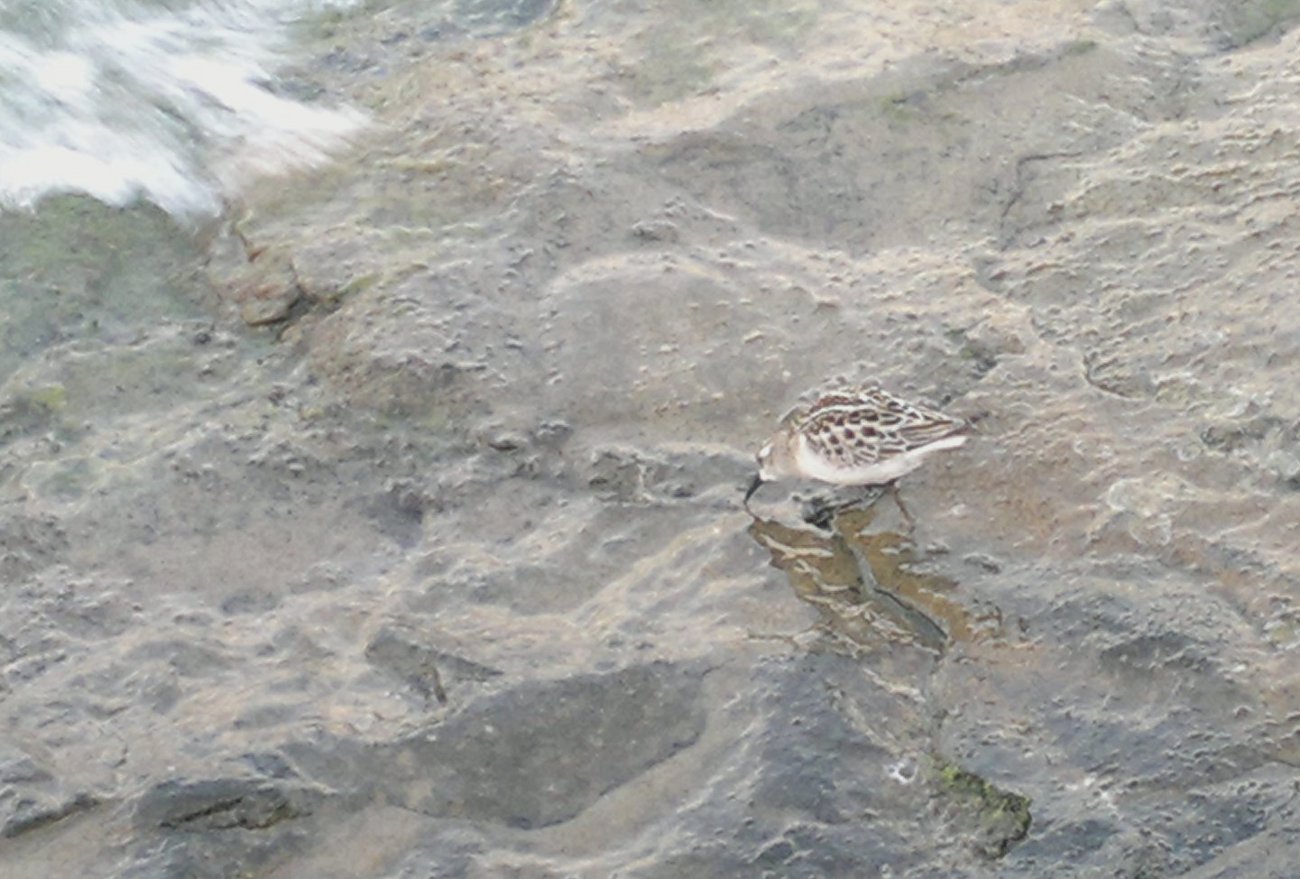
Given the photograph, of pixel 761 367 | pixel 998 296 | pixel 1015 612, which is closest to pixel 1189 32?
pixel 998 296

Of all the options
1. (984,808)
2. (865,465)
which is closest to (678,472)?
(865,465)

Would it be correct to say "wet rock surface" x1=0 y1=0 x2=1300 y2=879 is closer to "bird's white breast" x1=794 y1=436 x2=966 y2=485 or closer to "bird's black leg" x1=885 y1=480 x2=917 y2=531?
"bird's black leg" x1=885 y1=480 x2=917 y2=531

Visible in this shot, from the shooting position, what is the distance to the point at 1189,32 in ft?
26.1

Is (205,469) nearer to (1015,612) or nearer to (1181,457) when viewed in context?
(1015,612)

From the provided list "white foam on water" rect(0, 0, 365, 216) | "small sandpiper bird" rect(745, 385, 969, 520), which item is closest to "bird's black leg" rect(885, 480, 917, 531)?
"small sandpiper bird" rect(745, 385, 969, 520)

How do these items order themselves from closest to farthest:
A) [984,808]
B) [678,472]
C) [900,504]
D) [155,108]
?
[984,808] → [900,504] → [678,472] → [155,108]

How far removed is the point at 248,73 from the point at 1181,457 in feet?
15.1

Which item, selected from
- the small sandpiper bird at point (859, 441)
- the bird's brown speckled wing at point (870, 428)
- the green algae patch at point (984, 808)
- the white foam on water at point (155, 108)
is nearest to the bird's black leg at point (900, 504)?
the small sandpiper bird at point (859, 441)

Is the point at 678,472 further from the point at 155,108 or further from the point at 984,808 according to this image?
the point at 155,108

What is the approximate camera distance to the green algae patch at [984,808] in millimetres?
4672

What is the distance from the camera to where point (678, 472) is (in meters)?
6.06

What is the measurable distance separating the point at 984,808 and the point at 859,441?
1.31 m

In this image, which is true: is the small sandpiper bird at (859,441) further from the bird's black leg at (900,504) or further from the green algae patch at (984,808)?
the green algae patch at (984,808)

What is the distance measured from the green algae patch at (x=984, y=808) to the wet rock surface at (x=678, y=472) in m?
0.01
